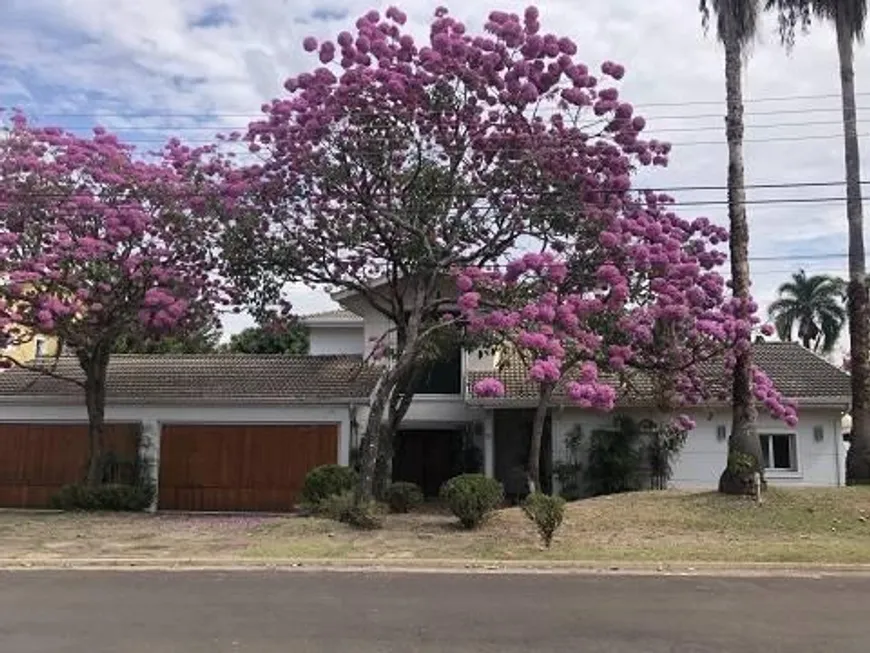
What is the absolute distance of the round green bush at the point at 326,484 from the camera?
19425 millimetres

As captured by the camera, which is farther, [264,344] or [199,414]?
[264,344]

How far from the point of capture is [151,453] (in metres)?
25.0

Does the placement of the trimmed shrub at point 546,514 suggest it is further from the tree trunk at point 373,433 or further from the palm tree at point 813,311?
the palm tree at point 813,311

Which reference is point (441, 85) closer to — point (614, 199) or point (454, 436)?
point (614, 199)

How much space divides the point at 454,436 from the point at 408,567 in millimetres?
15974

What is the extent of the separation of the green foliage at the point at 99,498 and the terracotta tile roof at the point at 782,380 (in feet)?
28.7

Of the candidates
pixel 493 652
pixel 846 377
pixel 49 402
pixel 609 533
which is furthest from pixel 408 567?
pixel 846 377

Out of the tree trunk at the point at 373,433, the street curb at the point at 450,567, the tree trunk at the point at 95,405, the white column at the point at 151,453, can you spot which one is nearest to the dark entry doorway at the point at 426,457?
the white column at the point at 151,453

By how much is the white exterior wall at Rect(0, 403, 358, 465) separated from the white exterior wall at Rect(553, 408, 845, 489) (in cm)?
556

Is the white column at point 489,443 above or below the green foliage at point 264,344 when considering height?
below

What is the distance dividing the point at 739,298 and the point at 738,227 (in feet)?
4.68

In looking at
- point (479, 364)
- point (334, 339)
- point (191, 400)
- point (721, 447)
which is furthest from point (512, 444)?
point (191, 400)

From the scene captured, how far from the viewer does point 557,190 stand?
64.0 ft

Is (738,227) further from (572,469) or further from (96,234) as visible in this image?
(96,234)
